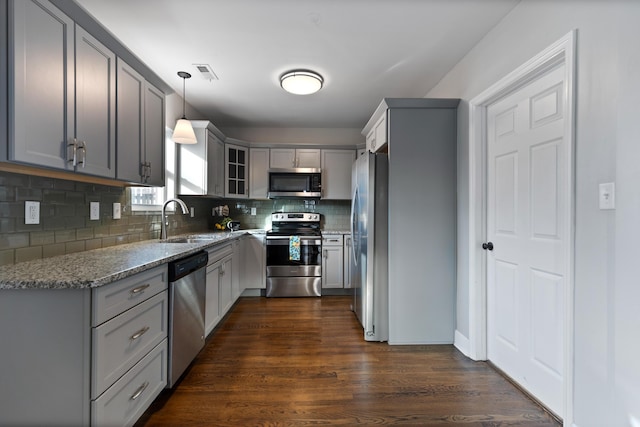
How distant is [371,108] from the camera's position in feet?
11.6

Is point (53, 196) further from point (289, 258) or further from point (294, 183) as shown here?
point (294, 183)

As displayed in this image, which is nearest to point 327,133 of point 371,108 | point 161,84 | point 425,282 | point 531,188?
point 371,108

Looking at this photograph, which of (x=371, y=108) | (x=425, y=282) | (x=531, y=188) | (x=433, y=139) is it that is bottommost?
(x=425, y=282)

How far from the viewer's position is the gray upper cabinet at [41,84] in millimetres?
1138

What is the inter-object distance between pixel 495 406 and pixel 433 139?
6.35ft

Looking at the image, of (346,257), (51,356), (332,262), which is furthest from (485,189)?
(51,356)

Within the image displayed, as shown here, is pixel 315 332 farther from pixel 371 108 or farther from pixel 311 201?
pixel 371 108

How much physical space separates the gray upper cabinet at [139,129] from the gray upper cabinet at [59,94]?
0.29 ft

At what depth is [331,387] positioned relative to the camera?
5.95ft

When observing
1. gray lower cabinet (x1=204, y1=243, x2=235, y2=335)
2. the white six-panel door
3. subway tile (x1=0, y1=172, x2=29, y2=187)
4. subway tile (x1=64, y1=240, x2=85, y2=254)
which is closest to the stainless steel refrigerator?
the white six-panel door

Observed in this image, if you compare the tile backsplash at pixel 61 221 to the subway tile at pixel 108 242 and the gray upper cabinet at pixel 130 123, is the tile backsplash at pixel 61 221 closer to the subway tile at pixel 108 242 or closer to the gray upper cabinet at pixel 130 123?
the subway tile at pixel 108 242

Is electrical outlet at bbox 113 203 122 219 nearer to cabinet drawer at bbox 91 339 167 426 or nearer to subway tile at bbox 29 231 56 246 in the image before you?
subway tile at bbox 29 231 56 246

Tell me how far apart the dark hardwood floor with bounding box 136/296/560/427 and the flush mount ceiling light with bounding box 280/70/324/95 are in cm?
236

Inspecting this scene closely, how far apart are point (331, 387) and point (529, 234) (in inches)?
63.3
